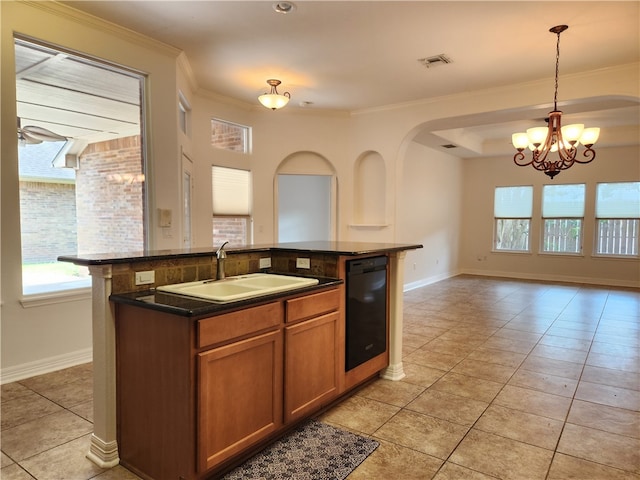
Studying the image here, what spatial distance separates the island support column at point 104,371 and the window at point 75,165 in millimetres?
1664

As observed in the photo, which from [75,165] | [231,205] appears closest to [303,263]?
[75,165]

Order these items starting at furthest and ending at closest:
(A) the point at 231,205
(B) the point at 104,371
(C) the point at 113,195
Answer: (A) the point at 231,205, (C) the point at 113,195, (B) the point at 104,371

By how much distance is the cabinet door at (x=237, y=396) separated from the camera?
1.84 meters

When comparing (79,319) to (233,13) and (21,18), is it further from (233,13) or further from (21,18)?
(233,13)

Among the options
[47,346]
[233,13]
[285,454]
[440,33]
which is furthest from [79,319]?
[440,33]

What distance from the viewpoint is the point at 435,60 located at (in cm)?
429

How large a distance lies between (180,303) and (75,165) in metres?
2.71

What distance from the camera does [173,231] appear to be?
Result: 4.24m

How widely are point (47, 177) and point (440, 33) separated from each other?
145 inches

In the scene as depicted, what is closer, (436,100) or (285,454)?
(285,454)

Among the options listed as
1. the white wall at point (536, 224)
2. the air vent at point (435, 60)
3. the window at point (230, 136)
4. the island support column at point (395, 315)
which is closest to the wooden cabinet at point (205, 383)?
the island support column at point (395, 315)

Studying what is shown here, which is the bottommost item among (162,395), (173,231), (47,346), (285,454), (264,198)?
(285,454)

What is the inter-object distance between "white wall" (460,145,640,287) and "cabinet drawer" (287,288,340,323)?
7.82 metres

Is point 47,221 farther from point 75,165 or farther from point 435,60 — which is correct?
point 435,60
